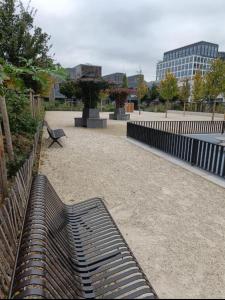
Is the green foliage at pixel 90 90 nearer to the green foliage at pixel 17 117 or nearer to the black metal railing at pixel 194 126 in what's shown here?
the black metal railing at pixel 194 126

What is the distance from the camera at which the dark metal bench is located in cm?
162

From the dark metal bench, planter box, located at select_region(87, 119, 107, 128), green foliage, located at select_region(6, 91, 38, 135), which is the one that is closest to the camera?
the dark metal bench

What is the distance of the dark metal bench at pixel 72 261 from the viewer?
162 cm

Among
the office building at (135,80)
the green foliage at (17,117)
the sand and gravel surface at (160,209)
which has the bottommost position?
the sand and gravel surface at (160,209)

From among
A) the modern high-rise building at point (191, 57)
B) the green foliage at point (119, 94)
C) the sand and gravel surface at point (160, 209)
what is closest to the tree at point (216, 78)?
the green foliage at point (119, 94)

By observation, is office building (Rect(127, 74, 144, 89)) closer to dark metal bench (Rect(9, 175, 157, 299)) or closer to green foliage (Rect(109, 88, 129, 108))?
green foliage (Rect(109, 88, 129, 108))

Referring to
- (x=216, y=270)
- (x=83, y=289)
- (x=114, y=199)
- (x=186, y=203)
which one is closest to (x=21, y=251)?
(x=83, y=289)

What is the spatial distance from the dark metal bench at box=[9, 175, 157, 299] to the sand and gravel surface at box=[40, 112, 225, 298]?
637 mm

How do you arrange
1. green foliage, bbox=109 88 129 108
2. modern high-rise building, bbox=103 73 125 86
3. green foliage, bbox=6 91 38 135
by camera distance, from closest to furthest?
1. green foliage, bbox=6 91 38 135
2. modern high-rise building, bbox=103 73 125 86
3. green foliage, bbox=109 88 129 108

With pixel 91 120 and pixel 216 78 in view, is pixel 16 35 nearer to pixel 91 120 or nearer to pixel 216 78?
pixel 91 120

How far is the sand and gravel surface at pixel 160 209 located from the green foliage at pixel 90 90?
880cm

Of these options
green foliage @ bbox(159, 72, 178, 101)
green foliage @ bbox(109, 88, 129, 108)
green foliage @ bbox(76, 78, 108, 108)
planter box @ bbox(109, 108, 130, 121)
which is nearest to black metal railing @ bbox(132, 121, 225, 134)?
green foliage @ bbox(76, 78, 108, 108)

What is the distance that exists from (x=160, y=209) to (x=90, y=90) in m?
13.8

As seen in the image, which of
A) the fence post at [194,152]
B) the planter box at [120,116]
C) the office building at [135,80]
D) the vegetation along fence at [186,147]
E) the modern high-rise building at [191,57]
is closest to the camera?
the vegetation along fence at [186,147]
